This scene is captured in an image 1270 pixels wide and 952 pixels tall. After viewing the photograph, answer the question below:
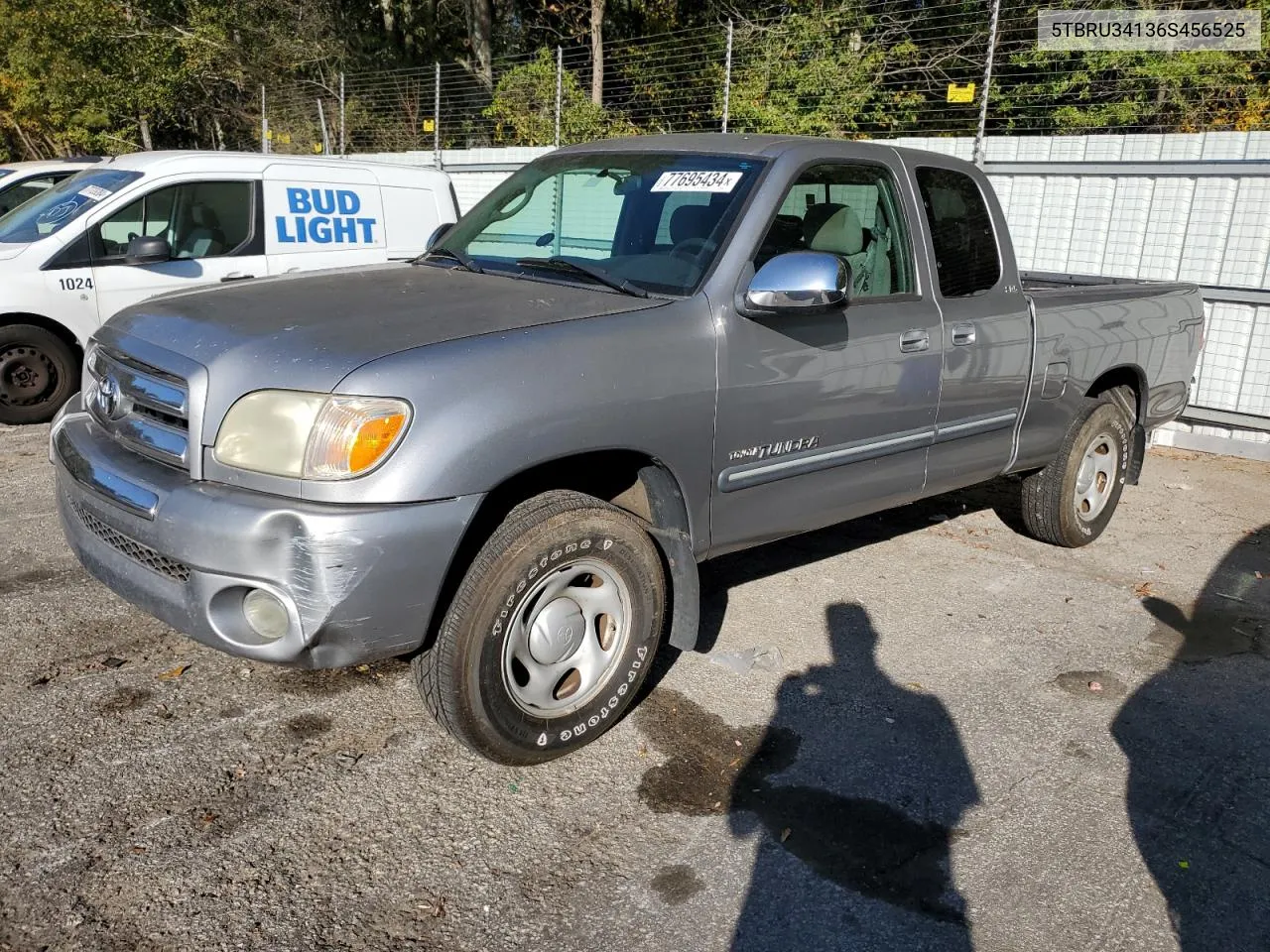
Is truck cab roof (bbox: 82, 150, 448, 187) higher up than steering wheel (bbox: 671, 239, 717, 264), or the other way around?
truck cab roof (bbox: 82, 150, 448, 187)

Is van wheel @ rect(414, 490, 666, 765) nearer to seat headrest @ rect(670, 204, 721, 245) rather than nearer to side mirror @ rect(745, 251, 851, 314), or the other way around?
side mirror @ rect(745, 251, 851, 314)

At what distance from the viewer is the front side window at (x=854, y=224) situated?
3963mm

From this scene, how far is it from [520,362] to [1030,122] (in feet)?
35.7

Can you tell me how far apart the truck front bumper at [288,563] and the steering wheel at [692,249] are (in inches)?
51.1

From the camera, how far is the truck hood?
2.87 metres

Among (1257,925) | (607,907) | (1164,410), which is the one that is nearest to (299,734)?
(607,907)

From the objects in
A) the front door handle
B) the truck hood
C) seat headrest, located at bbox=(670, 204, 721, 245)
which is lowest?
the front door handle

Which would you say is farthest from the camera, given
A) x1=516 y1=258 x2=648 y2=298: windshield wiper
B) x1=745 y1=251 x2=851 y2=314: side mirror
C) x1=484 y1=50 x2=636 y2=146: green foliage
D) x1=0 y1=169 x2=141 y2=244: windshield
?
x1=484 y1=50 x2=636 y2=146: green foliage

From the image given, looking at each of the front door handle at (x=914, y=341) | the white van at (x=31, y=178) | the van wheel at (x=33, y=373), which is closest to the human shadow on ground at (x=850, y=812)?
the front door handle at (x=914, y=341)

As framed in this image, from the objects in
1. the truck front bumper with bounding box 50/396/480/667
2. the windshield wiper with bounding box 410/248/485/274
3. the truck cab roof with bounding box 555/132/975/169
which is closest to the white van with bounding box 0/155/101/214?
the windshield wiper with bounding box 410/248/485/274

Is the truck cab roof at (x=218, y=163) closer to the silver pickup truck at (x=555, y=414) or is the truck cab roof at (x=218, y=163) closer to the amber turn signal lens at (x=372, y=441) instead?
the silver pickup truck at (x=555, y=414)

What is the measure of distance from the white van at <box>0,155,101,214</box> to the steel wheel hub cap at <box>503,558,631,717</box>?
8.33 meters

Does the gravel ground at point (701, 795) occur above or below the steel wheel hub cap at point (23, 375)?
below

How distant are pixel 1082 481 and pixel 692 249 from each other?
10.1 feet
